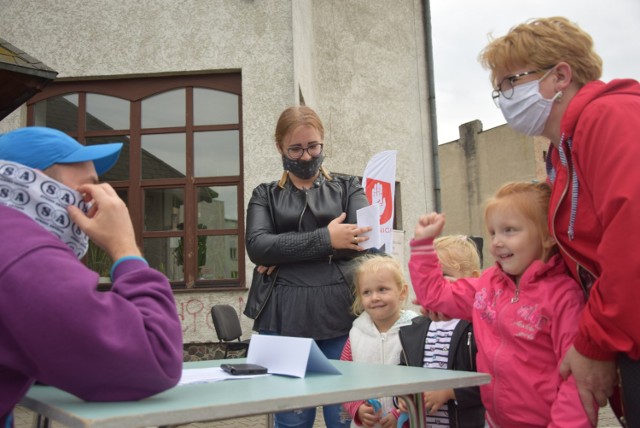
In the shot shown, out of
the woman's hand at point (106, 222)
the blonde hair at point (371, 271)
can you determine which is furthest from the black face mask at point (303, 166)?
the woman's hand at point (106, 222)

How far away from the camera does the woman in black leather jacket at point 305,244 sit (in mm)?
2887

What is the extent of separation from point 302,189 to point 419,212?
951cm

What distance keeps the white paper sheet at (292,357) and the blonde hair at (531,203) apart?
81cm

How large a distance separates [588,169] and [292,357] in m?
1.00

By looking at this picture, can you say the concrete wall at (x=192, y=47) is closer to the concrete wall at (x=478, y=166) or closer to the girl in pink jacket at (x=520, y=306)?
the girl in pink jacket at (x=520, y=306)

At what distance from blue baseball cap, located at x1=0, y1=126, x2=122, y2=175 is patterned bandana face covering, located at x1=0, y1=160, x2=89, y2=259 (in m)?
0.05

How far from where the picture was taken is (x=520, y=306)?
2.05 metres

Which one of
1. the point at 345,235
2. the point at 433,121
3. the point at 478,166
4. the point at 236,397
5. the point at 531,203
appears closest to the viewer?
the point at 236,397

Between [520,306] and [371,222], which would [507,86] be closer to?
[520,306]

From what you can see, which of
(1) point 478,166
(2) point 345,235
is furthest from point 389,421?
(1) point 478,166

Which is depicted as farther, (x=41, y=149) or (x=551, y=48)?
(x=551, y=48)

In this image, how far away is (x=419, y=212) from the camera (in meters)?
12.4

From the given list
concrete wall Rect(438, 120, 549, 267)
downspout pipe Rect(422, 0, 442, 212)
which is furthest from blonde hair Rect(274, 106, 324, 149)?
concrete wall Rect(438, 120, 549, 267)

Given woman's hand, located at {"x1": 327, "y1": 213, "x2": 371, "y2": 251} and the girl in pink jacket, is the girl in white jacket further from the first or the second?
the girl in pink jacket
